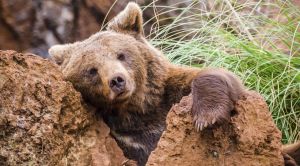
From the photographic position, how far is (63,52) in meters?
5.19

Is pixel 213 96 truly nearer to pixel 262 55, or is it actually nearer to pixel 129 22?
pixel 129 22

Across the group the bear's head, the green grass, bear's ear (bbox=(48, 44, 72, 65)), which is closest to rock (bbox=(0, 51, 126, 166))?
the bear's head

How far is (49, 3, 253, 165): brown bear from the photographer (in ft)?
15.1

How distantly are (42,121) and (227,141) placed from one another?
1.06 meters

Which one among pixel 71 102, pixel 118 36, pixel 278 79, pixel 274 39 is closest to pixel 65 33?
pixel 274 39

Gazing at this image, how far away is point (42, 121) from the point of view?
3.92 metres

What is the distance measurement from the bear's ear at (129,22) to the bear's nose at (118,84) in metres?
0.90

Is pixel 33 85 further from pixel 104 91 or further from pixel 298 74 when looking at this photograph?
pixel 298 74

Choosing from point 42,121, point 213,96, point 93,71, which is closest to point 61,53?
point 93,71

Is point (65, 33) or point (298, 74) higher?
point (65, 33)

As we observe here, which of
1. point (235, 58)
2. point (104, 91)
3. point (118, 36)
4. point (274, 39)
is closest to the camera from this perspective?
point (104, 91)

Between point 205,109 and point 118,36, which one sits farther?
point 118,36

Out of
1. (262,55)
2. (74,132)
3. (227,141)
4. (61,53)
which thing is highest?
(61,53)

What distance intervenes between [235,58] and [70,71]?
2.44 m
